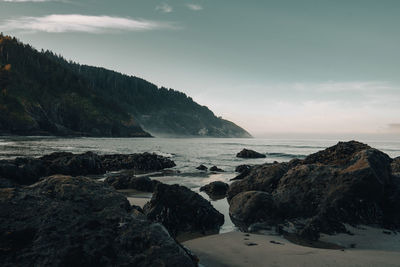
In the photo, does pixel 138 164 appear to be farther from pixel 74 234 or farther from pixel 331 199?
→ pixel 74 234

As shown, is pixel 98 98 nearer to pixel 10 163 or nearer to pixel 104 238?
pixel 10 163

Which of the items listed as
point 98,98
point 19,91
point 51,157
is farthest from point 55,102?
point 51,157

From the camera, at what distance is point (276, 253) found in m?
4.99

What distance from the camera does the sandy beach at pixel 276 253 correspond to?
4582 mm

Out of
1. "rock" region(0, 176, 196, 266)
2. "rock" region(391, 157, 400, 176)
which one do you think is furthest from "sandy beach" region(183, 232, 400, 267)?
"rock" region(391, 157, 400, 176)

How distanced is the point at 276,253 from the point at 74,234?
3784 mm

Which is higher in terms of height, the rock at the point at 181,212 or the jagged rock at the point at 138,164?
the rock at the point at 181,212

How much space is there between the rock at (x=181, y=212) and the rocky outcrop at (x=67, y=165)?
12.1 ft

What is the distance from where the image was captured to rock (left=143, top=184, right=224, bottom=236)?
6.85 metres

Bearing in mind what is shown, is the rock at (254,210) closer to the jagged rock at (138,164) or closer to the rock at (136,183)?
the rock at (136,183)

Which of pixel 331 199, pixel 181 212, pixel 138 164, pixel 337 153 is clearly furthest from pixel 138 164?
pixel 331 199

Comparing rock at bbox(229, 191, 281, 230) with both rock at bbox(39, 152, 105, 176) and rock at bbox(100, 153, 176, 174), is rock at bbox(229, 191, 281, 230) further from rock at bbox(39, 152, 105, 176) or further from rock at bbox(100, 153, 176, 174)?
rock at bbox(100, 153, 176, 174)

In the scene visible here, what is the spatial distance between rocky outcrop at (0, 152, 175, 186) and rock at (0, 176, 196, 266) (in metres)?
3.52

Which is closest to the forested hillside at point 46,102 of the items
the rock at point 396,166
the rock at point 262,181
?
the rock at point 262,181
